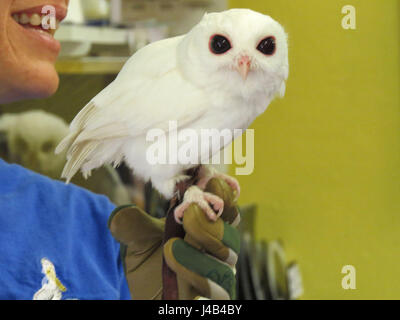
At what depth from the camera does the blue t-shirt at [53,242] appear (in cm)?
51

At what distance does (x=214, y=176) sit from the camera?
1.26 feet

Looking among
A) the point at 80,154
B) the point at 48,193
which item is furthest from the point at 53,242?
the point at 80,154

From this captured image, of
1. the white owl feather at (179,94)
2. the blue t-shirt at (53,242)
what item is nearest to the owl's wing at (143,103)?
the white owl feather at (179,94)

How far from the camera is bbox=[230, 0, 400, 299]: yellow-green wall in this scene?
40 cm

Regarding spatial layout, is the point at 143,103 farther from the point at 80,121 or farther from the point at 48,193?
the point at 48,193

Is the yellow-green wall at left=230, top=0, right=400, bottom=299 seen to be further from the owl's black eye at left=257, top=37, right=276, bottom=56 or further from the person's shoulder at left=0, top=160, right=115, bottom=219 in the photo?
the person's shoulder at left=0, top=160, right=115, bottom=219

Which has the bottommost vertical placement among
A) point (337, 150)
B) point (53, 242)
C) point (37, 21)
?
point (53, 242)

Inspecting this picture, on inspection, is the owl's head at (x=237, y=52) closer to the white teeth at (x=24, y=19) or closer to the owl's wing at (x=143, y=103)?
the owl's wing at (x=143, y=103)

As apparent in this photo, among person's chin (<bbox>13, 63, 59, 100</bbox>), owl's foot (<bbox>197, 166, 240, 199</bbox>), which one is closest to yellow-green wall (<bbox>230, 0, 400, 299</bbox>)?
owl's foot (<bbox>197, 166, 240, 199</bbox>)

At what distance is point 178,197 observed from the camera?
1.20ft

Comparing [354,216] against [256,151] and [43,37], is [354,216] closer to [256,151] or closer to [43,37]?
[256,151]

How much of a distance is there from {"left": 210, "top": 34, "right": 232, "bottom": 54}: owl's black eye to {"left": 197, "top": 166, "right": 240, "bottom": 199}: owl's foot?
95mm

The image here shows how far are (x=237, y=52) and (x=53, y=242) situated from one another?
334mm

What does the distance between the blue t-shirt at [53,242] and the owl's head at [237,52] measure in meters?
0.27
